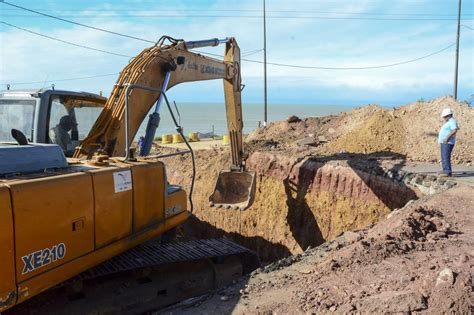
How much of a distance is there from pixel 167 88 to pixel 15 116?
2.23m

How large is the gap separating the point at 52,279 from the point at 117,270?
1.08m

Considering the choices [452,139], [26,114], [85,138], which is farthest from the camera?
[452,139]

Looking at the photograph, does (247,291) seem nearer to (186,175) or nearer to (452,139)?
(452,139)

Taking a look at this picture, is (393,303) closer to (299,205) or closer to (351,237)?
(351,237)

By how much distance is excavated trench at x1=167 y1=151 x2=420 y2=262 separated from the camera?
31.9ft

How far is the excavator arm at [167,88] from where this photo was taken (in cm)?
573

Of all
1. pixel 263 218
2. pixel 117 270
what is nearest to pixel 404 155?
pixel 263 218

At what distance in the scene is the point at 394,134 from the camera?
1380cm

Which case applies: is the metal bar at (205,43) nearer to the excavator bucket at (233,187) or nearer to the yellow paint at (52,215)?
the excavator bucket at (233,187)

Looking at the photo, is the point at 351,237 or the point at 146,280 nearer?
the point at 146,280

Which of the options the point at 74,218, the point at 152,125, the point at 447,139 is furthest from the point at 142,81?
the point at 447,139

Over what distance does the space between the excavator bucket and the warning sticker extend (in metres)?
4.32

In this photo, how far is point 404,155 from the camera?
41.5ft

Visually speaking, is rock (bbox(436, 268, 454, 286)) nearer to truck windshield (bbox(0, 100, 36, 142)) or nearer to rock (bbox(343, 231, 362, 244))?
rock (bbox(343, 231, 362, 244))
